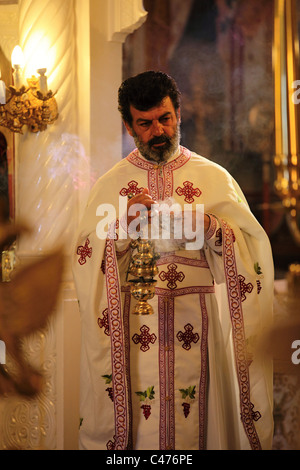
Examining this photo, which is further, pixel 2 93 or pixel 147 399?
pixel 2 93

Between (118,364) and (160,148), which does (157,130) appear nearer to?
(160,148)

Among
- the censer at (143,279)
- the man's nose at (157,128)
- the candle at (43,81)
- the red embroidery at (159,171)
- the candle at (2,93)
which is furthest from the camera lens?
the candle at (43,81)

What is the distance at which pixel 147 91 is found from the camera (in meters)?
2.63

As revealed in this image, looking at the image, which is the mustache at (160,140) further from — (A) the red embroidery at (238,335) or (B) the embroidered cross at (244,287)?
(B) the embroidered cross at (244,287)

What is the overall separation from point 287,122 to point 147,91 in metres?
0.93

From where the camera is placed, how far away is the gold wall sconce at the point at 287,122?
5.84 ft

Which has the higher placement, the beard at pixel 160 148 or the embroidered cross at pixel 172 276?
the beard at pixel 160 148

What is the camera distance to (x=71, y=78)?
3.53 meters

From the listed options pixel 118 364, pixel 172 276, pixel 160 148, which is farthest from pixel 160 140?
pixel 118 364

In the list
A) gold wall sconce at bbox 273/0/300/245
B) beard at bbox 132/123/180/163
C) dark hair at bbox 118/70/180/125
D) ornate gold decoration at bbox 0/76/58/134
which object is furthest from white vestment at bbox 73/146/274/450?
ornate gold decoration at bbox 0/76/58/134

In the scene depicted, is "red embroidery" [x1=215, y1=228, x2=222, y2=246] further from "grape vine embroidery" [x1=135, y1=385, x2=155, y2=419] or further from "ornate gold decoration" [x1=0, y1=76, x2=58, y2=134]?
"ornate gold decoration" [x1=0, y1=76, x2=58, y2=134]

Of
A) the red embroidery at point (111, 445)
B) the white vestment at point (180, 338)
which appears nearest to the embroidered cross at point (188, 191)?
the white vestment at point (180, 338)
